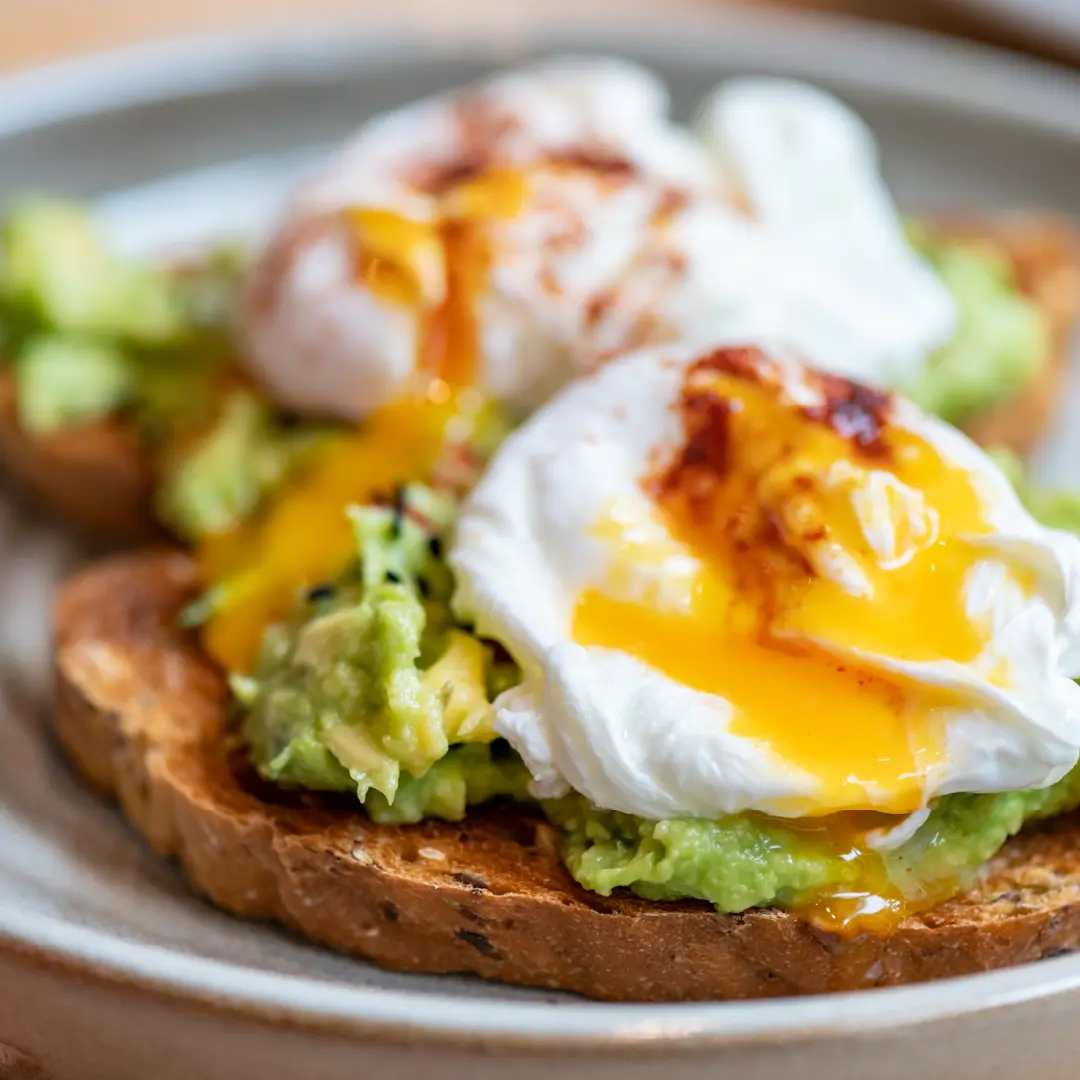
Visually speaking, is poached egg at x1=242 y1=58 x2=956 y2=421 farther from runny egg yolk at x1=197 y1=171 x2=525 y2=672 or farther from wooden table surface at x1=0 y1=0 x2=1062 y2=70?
wooden table surface at x1=0 y1=0 x2=1062 y2=70

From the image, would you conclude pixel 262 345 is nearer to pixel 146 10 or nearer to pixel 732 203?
pixel 732 203

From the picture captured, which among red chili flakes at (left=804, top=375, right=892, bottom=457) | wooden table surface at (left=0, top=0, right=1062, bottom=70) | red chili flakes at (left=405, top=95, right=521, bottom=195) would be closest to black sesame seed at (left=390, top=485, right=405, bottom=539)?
red chili flakes at (left=804, top=375, right=892, bottom=457)

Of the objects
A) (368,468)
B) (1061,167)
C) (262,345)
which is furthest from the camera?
(1061,167)

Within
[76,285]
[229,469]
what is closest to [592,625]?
[229,469]

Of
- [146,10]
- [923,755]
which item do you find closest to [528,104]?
[923,755]

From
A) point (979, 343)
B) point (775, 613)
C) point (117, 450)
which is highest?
point (775, 613)

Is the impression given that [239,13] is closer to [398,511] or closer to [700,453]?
[398,511]

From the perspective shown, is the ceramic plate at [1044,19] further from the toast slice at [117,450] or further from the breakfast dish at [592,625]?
the breakfast dish at [592,625]

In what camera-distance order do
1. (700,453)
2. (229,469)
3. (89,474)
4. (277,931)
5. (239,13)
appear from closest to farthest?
1. (700,453)
2. (277,931)
3. (229,469)
4. (89,474)
5. (239,13)
